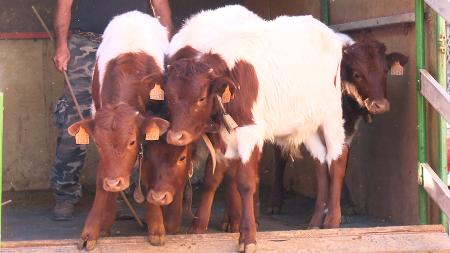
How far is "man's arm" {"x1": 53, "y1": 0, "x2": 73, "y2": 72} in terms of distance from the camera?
7.36 meters

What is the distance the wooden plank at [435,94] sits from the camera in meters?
6.33

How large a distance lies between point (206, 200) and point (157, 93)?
112 cm

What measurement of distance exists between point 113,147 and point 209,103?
0.76 m

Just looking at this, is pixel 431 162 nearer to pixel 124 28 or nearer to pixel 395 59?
pixel 395 59

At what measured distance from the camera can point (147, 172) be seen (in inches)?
251

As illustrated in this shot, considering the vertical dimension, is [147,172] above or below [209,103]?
below

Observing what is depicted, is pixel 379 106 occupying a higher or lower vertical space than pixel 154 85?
lower

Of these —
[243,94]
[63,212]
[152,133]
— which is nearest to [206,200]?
[243,94]

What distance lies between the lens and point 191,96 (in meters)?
5.98

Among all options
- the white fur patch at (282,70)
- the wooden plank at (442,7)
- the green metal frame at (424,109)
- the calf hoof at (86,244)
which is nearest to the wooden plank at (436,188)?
the green metal frame at (424,109)

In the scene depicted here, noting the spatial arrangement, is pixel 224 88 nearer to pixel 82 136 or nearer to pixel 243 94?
pixel 243 94

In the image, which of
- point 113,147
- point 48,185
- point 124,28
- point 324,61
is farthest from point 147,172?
point 48,185

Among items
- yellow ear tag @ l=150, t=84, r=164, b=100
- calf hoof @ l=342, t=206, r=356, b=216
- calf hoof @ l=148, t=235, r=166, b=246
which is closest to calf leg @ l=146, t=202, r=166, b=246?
calf hoof @ l=148, t=235, r=166, b=246

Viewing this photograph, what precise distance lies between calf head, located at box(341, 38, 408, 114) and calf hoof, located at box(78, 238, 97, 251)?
264cm
